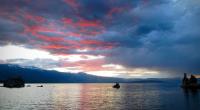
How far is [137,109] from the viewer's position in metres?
88.9

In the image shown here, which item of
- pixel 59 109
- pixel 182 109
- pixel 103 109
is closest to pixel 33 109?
pixel 59 109

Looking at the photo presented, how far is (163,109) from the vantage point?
8788 cm

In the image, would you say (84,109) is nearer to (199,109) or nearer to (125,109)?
(125,109)

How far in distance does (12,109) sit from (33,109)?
7.75m

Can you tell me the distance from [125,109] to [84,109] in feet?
50.3

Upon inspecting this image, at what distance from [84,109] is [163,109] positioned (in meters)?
28.8

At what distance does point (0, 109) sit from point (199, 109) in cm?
7182

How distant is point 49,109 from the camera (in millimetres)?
92750

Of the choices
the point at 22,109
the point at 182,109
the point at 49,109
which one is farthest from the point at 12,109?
the point at 182,109

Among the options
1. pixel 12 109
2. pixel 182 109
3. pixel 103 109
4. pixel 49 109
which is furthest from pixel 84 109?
pixel 182 109

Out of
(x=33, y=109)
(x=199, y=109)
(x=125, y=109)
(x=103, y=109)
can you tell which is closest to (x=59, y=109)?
(x=33, y=109)

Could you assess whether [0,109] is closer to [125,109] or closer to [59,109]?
[59,109]

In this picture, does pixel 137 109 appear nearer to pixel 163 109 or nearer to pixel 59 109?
pixel 163 109

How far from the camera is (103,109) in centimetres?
9094
